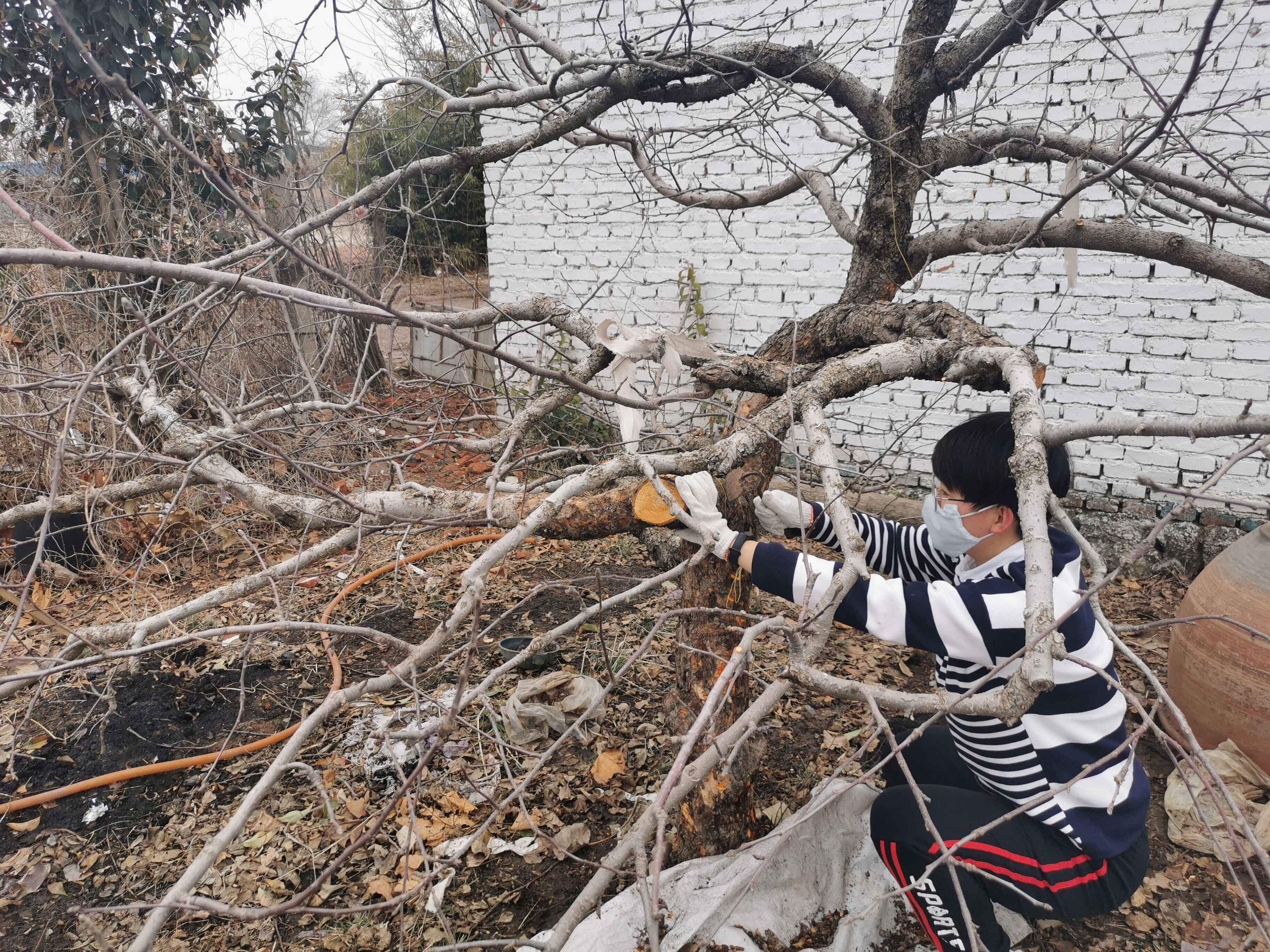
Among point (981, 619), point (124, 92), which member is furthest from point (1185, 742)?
point (124, 92)

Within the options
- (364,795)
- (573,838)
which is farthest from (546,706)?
(364,795)

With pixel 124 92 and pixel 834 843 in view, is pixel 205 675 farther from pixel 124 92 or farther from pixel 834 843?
pixel 124 92

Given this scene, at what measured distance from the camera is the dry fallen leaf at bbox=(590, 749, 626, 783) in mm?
2873

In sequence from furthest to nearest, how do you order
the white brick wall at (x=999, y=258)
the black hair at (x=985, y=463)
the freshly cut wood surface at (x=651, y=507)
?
1. the white brick wall at (x=999, y=258)
2. the freshly cut wood surface at (x=651, y=507)
3. the black hair at (x=985, y=463)

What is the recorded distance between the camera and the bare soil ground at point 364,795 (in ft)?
7.59

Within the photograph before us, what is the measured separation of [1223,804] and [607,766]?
6.81ft

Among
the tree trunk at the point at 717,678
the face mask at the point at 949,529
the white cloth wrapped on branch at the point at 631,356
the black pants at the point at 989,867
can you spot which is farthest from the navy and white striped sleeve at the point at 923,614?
the white cloth wrapped on branch at the point at 631,356

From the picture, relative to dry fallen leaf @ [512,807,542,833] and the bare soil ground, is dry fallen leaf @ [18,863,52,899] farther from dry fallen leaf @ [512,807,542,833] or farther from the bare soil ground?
dry fallen leaf @ [512,807,542,833]

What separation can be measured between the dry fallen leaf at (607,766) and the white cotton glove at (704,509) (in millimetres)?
1164

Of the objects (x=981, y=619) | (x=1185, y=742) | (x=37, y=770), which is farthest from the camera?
(x=37, y=770)

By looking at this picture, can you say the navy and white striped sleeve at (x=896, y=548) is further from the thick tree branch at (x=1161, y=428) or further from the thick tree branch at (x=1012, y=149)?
the thick tree branch at (x=1012, y=149)

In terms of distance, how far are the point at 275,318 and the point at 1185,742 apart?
18.9ft

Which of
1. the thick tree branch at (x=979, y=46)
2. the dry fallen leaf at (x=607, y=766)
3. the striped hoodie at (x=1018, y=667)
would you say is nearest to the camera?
the striped hoodie at (x=1018, y=667)

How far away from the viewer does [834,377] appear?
2.05 meters
